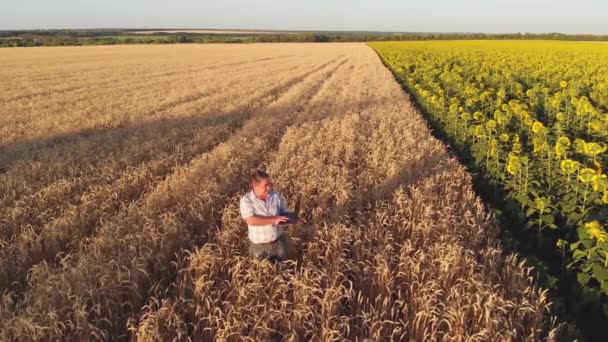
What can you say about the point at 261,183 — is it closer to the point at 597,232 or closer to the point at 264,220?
the point at 264,220

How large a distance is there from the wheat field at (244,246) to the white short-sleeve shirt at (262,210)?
0.28m

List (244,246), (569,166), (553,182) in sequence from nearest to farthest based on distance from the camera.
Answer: (244,246)
(569,166)
(553,182)

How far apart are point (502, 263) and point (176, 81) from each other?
23.1m

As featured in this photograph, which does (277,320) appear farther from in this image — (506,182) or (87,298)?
(506,182)

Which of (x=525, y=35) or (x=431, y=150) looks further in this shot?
(x=525, y=35)

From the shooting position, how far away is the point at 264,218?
451 cm


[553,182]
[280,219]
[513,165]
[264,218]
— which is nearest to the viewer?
[280,219]

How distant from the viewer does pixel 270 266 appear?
450 centimetres

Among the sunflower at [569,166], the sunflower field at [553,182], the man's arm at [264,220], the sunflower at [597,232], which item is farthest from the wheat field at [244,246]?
the sunflower at [569,166]

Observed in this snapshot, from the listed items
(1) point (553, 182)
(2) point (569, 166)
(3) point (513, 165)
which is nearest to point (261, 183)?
(3) point (513, 165)

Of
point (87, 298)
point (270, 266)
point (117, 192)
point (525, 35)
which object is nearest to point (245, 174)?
point (117, 192)

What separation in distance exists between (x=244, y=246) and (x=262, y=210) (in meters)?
0.74

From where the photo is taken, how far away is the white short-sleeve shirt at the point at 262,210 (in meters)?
4.62

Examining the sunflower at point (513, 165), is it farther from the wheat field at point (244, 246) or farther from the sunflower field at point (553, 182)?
the wheat field at point (244, 246)
